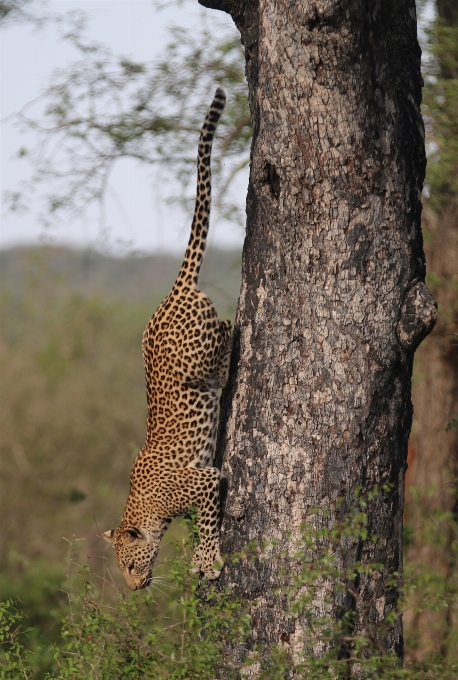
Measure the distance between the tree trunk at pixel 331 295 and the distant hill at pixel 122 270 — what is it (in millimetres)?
3884

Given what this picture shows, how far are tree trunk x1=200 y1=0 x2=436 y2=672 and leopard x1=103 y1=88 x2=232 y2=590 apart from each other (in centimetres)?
52

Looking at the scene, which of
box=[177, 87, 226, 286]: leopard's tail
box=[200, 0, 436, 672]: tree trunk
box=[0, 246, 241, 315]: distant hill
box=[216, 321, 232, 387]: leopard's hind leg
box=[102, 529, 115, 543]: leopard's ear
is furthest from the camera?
box=[0, 246, 241, 315]: distant hill

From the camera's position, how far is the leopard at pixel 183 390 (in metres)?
5.01

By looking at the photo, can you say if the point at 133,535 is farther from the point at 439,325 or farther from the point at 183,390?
the point at 439,325

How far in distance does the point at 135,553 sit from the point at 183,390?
3.68 feet

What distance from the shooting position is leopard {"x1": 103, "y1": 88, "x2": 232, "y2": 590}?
5008mm

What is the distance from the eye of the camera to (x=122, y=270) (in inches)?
1024

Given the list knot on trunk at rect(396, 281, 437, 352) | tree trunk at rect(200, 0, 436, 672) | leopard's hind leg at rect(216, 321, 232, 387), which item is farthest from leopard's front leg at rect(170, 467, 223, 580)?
knot on trunk at rect(396, 281, 437, 352)

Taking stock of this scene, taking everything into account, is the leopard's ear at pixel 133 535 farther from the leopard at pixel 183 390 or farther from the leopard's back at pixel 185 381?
the leopard's back at pixel 185 381

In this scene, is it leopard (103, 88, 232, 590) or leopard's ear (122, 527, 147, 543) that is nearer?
leopard (103, 88, 232, 590)

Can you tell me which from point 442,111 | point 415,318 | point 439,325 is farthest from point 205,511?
point 442,111

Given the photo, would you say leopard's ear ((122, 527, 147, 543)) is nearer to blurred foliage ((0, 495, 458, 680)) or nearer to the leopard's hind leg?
blurred foliage ((0, 495, 458, 680))

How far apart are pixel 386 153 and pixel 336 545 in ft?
6.49

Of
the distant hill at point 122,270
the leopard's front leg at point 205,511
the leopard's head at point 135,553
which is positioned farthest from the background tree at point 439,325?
the leopard's front leg at point 205,511
